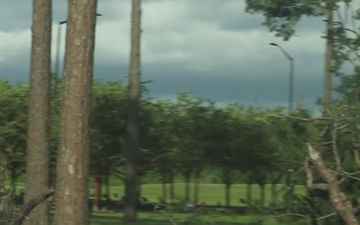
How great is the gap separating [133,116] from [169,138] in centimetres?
959

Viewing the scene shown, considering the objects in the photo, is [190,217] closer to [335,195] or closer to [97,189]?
[335,195]

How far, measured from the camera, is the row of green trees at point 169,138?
43625 mm

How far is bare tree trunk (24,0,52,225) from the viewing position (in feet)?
73.9

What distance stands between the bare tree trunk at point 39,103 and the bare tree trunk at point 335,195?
41.1 ft

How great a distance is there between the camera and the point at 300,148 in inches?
480

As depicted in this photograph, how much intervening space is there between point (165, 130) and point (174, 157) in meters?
→ 1.37

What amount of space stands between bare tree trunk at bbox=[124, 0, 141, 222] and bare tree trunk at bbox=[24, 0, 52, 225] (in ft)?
38.7

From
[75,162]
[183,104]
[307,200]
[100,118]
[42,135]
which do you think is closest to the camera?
[307,200]

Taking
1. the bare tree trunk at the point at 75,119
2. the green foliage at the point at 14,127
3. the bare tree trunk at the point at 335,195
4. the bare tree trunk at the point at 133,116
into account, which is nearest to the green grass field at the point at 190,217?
the bare tree trunk at the point at 133,116

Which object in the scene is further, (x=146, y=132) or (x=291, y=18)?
(x=146, y=132)

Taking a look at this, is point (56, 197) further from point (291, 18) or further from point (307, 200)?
point (291, 18)

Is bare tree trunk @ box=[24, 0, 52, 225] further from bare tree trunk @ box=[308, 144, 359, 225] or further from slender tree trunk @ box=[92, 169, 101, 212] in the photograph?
slender tree trunk @ box=[92, 169, 101, 212]

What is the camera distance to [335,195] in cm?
1062

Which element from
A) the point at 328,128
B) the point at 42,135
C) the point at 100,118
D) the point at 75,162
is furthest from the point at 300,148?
the point at 100,118
